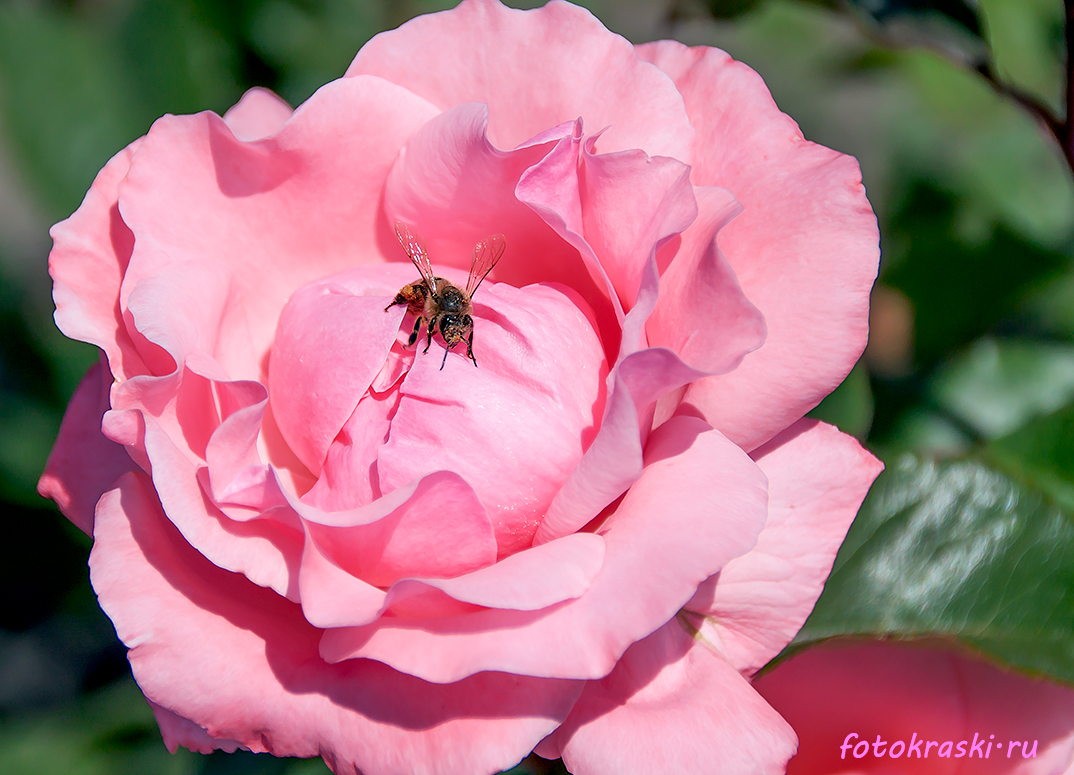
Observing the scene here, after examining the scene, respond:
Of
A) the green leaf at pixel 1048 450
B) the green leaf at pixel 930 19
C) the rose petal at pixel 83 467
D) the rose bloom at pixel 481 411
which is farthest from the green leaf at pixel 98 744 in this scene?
the green leaf at pixel 930 19

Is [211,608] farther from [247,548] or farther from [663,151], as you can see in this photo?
[663,151]

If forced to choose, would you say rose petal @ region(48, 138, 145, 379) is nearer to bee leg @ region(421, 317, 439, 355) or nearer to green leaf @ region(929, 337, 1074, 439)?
bee leg @ region(421, 317, 439, 355)

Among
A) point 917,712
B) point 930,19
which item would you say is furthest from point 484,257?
point 930,19

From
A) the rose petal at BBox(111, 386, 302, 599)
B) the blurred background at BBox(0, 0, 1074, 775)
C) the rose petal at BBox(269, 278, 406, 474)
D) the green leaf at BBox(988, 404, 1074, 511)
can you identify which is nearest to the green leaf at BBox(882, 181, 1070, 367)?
the blurred background at BBox(0, 0, 1074, 775)

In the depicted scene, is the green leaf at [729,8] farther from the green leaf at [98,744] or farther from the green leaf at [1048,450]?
the green leaf at [98,744]

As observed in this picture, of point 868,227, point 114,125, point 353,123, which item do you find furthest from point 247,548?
point 114,125

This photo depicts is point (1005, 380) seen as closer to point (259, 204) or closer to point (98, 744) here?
point (259, 204)
